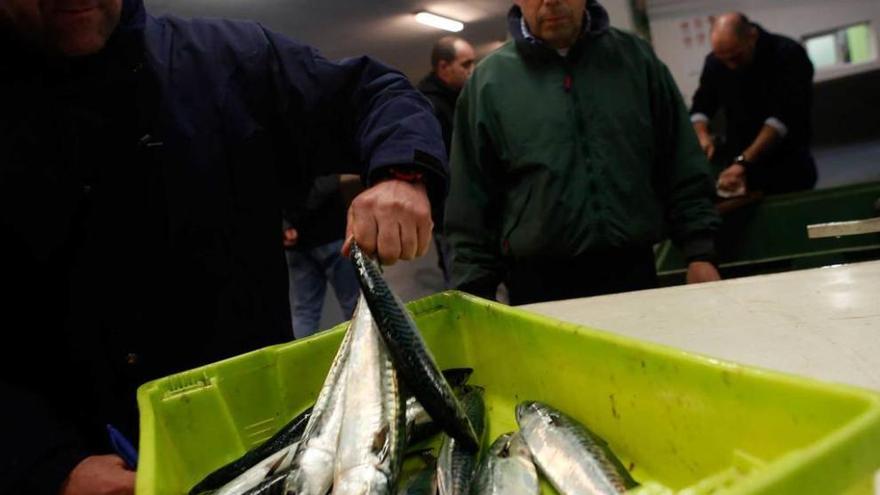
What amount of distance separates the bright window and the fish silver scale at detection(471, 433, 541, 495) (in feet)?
18.7

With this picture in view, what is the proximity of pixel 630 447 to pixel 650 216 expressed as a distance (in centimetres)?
122

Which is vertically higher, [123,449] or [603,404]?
[123,449]

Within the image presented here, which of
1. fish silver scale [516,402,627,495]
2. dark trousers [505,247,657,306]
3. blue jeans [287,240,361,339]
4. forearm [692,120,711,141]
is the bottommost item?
blue jeans [287,240,361,339]

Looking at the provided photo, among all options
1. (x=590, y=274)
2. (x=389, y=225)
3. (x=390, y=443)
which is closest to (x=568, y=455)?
(x=390, y=443)

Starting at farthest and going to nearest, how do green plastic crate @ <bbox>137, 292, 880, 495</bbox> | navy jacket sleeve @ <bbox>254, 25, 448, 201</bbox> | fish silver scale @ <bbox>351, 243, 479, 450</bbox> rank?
navy jacket sleeve @ <bbox>254, 25, 448, 201</bbox>, fish silver scale @ <bbox>351, 243, 479, 450</bbox>, green plastic crate @ <bbox>137, 292, 880, 495</bbox>

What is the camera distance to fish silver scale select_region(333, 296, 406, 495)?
2.64ft

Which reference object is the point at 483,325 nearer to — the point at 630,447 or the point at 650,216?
the point at 630,447

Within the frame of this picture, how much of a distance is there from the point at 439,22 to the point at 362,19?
1.44 meters

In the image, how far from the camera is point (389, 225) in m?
1.05

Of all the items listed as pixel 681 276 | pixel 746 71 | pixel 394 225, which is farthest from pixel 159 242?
pixel 746 71

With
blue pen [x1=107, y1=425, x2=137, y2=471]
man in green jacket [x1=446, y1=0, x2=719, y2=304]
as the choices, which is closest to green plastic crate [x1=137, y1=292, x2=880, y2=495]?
blue pen [x1=107, y1=425, x2=137, y2=471]

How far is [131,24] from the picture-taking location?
115cm

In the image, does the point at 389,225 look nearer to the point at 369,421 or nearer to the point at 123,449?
the point at 369,421

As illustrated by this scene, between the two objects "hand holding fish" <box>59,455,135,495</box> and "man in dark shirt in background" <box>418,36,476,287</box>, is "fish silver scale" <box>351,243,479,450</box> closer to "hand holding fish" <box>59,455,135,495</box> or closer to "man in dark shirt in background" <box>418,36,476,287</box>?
"hand holding fish" <box>59,455,135,495</box>
